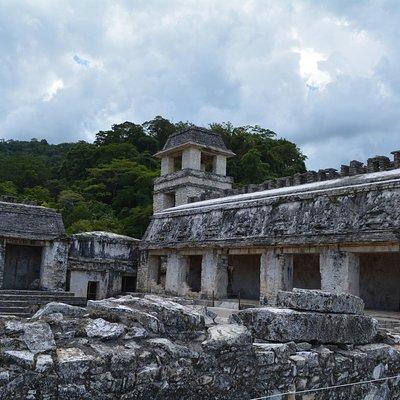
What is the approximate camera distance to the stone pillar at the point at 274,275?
14.6 metres

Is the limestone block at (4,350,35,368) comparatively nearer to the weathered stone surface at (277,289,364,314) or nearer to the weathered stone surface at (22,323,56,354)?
the weathered stone surface at (22,323,56,354)

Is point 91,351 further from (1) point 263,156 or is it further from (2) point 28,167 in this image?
(2) point 28,167

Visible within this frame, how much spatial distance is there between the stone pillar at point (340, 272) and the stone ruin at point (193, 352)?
23.8 ft

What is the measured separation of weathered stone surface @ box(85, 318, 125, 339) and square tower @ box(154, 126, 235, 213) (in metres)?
22.6

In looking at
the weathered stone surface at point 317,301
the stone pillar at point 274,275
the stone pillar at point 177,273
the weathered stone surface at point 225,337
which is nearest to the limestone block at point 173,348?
the weathered stone surface at point 225,337

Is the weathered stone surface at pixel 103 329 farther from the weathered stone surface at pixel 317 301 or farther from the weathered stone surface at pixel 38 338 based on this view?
the weathered stone surface at pixel 317 301

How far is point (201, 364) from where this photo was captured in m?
3.83

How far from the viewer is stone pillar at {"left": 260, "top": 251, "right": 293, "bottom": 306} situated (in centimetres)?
1462

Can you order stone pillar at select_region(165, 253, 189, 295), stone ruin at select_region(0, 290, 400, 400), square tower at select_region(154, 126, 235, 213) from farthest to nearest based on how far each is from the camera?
square tower at select_region(154, 126, 235, 213) → stone pillar at select_region(165, 253, 189, 295) → stone ruin at select_region(0, 290, 400, 400)

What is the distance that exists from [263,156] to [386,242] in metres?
30.7

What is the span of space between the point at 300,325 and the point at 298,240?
9.30m

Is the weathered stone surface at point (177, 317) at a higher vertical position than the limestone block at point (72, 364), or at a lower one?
higher

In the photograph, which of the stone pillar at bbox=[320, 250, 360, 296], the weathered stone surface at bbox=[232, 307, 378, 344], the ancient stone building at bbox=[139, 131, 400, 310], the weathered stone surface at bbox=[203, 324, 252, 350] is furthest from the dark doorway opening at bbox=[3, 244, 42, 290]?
the weathered stone surface at bbox=[203, 324, 252, 350]

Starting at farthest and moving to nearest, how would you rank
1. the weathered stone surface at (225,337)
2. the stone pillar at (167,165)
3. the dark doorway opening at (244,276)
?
the stone pillar at (167,165)
the dark doorway opening at (244,276)
the weathered stone surface at (225,337)
